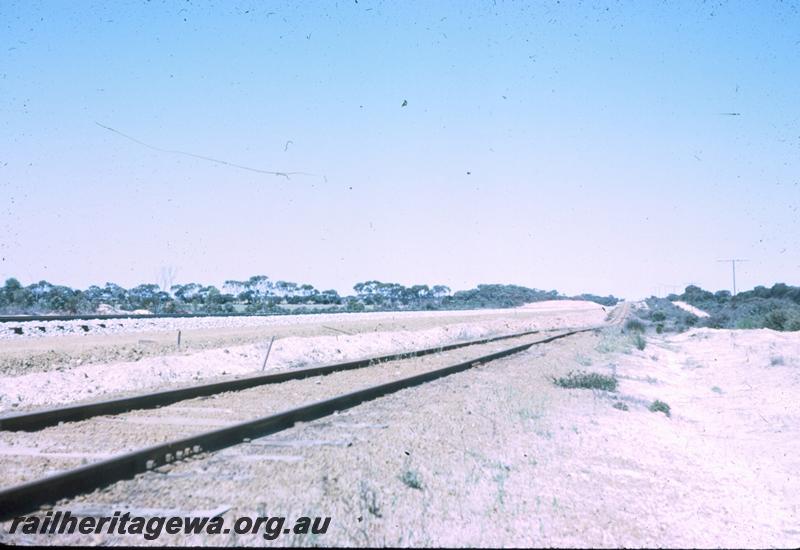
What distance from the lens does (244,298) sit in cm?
10500

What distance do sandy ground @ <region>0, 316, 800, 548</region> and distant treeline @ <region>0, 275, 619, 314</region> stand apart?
45.0 meters

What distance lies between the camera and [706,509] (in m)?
6.72

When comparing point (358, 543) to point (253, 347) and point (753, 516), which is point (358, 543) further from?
point (253, 347)

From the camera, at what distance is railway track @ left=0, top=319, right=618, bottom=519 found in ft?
19.0

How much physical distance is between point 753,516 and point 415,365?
13.4 m

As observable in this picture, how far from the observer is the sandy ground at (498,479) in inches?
210

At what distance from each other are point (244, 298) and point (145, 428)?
98432mm

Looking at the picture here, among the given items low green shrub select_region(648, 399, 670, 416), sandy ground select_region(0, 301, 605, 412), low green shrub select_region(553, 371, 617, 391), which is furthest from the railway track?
low green shrub select_region(648, 399, 670, 416)

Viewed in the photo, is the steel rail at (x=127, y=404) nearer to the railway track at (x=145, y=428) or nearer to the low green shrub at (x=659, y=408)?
the railway track at (x=145, y=428)

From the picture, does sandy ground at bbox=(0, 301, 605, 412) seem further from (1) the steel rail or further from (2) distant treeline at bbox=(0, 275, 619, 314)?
(2) distant treeline at bbox=(0, 275, 619, 314)

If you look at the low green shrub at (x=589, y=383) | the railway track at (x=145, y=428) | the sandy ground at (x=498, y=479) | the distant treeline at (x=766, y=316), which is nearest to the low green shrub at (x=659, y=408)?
the sandy ground at (x=498, y=479)

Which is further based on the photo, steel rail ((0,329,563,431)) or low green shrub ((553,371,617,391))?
low green shrub ((553,371,617,391))

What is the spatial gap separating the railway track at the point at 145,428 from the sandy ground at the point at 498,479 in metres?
0.25

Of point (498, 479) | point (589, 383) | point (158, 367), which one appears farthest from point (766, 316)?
point (498, 479)
